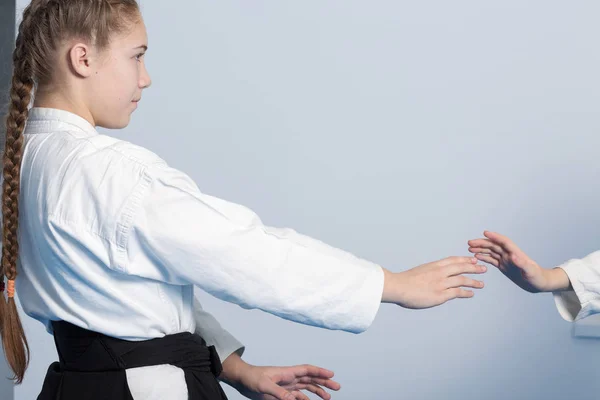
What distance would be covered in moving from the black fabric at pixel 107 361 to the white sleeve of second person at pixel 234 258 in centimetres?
14

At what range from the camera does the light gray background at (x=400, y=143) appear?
8.54 ft

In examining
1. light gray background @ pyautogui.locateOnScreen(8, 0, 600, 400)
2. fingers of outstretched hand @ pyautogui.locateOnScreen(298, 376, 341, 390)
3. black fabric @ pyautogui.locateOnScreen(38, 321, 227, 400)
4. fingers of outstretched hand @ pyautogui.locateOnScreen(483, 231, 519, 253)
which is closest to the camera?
black fabric @ pyautogui.locateOnScreen(38, 321, 227, 400)

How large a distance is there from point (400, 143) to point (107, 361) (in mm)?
1688

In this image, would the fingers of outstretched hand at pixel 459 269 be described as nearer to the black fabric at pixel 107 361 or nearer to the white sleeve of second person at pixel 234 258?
the white sleeve of second person at pixel 234 258

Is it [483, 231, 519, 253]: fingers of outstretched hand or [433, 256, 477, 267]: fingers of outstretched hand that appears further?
[483, 231, 519, 253]: fingers of outstretched hand

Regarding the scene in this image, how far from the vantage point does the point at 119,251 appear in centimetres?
107

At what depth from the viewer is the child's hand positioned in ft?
5.24

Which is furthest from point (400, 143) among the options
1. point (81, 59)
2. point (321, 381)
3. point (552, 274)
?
point (81, 59)

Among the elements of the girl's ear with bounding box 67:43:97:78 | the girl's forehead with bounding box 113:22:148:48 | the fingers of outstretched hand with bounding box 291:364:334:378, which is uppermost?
the girl's forehead with bounding box 113:22:148:48

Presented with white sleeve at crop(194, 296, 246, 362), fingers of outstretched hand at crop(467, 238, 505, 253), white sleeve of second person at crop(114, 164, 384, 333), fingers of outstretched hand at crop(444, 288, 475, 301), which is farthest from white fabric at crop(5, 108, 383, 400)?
fingers of outstretched hand at crop(467, 238, 505, 253)

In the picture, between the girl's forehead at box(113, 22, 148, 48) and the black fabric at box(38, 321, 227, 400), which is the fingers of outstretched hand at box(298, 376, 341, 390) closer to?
the black fabric at box(38, 321, 227, 400)

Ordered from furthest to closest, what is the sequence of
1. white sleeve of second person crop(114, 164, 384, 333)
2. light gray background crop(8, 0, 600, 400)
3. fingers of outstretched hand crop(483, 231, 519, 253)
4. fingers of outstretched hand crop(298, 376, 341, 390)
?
light gray background crop(8, 0, 600, 400) → fingers of outstretched hand crop(483, 231, 519, 253) → fingers of outstretched hand crop(298, 376, 341, 390) → white sleeve of second person crop(114, 164, 384, 333)

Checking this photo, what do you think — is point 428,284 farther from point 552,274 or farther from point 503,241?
point 552,274

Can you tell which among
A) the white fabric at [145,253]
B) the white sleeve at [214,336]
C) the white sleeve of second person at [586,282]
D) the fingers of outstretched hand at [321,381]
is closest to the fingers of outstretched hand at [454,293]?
the white fabric at [145,253]
